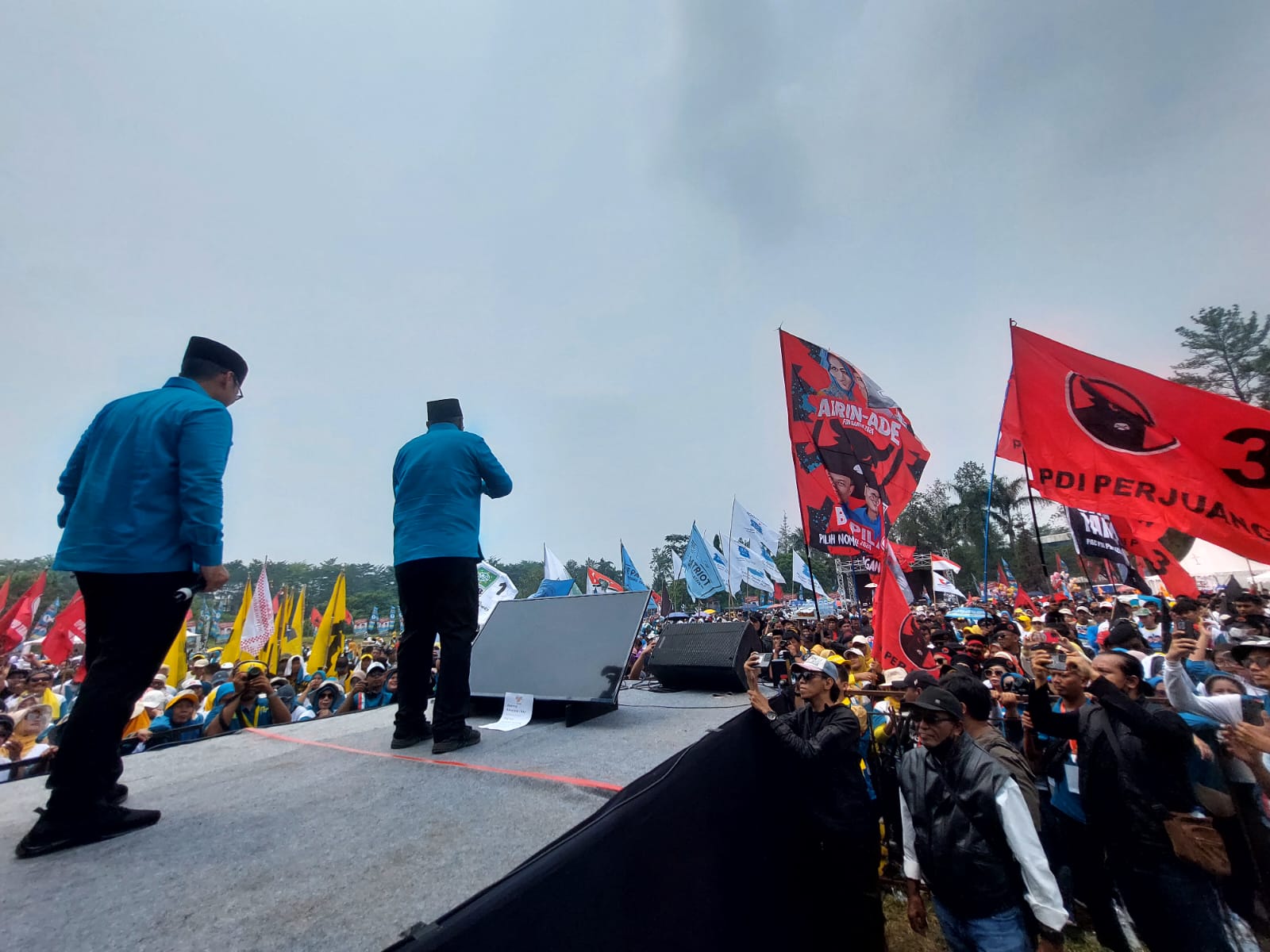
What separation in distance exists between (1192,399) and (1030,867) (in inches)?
149

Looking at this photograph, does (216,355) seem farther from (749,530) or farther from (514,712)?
(749,530)

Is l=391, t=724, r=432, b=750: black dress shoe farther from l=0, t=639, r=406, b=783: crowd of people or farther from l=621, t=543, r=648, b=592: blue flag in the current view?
l=621, t=543, r=648, b=592: blue flag

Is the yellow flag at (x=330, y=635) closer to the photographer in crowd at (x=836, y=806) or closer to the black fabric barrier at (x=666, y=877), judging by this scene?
the photographer in crowd at (x=836, y=806)

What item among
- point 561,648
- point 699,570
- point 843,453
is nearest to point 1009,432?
point 843,453

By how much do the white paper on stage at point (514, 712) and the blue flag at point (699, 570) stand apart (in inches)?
708

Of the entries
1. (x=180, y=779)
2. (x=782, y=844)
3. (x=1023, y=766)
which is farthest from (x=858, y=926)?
(x=180, y=779)

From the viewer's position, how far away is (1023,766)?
3387mm

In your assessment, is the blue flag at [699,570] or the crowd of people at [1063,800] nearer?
the crowd of people at [1063,800]

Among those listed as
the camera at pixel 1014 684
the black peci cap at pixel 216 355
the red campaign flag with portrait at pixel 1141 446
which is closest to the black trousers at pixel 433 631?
the black peci cap at pixel 216 355

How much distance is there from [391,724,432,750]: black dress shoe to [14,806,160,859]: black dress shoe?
0.96 meters

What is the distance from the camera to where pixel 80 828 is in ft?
5.25

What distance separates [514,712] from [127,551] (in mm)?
1949

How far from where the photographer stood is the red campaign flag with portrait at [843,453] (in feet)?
25.6

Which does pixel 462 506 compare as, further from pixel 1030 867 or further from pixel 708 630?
pixel 1030 867
